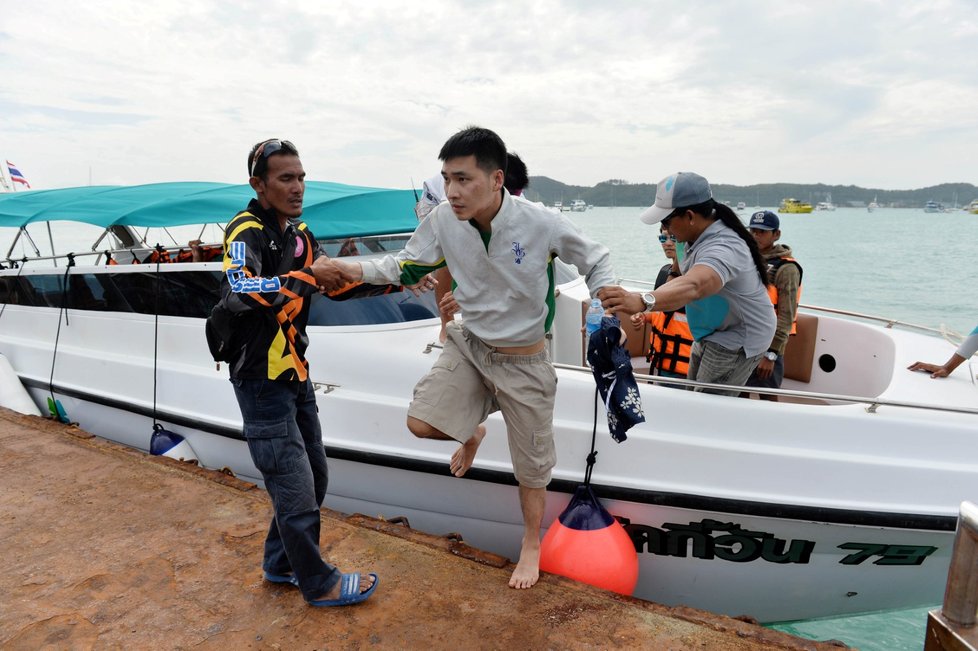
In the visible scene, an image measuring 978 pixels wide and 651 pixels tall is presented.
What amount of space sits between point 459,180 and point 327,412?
5.71 ft

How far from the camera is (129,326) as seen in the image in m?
4.09

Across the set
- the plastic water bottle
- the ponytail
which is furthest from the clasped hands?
the ponytail

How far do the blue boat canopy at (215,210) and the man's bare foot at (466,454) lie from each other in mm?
1682

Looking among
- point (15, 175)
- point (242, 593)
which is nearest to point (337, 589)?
point (242, 593)

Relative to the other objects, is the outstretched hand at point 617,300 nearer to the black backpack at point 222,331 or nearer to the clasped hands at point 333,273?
the clasped hands at point 333,273

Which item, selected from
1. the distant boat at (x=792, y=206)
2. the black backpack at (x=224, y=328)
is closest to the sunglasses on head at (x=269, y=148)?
the black backpack at (x=224, y=328)

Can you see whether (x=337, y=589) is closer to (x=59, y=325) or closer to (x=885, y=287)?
(x=59, y=325)

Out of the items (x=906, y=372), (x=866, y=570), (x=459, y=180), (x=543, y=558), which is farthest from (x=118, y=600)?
(x=906, y=372)

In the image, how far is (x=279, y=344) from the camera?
6.55 feet

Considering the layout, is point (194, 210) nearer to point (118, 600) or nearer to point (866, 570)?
point (118, 600)

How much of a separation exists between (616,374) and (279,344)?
1.14 meters

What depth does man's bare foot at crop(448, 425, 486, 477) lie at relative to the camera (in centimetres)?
259

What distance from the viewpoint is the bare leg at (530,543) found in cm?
229

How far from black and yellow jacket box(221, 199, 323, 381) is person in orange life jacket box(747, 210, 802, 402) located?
2.26 metres
